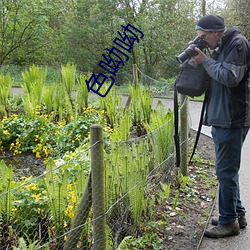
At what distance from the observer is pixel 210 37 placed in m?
3.04

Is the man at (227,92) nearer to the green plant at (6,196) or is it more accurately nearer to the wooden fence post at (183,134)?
the wooden fence post at (183,134)

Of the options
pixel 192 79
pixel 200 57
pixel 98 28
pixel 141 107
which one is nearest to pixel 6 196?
pixel 192 79

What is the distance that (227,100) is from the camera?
9.76 ft

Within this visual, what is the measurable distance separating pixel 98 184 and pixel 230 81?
4.05 ft

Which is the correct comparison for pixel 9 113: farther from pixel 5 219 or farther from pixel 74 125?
pixel 5 219

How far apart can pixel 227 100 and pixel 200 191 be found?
172cm

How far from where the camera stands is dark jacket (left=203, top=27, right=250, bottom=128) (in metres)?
2.83

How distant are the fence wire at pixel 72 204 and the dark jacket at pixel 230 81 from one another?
798 millimetres

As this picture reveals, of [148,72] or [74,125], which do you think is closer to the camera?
[74,125]

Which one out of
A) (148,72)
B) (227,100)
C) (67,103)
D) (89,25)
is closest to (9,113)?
(67,103)

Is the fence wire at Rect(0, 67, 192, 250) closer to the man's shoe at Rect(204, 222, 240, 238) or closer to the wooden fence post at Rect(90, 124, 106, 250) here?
Answer: the wooden fence post at Rect(90, 124, 106, 250)

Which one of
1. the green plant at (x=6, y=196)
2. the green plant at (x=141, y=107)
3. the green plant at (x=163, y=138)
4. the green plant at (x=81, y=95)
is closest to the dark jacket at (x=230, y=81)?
the green plant at (x=163, y=138)

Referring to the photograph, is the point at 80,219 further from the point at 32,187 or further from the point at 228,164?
the point at 228,164

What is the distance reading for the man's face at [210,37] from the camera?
9.91ft
